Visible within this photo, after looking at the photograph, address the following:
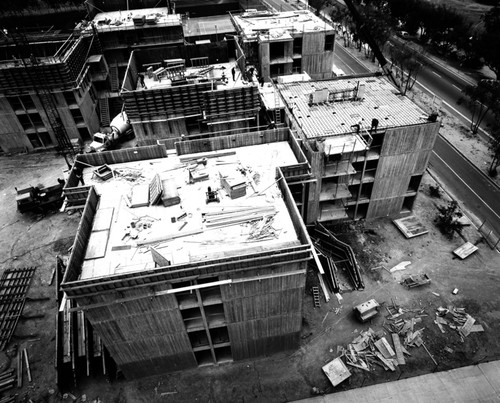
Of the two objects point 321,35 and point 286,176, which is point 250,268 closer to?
point 286,176

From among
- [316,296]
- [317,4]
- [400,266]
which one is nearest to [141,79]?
[316,296]

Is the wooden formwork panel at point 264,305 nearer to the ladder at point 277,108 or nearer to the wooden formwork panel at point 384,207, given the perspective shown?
the wooden formwork panel at point 384,207

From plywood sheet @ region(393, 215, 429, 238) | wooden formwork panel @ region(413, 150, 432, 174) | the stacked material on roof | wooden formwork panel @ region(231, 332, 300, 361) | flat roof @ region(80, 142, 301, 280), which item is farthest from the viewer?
plywood sheet @ region(393, 215, 429, 238)

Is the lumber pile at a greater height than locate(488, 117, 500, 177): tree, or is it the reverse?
the lumber pile

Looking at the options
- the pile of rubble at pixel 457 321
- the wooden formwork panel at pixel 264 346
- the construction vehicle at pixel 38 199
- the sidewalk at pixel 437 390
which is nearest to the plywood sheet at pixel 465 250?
the pile of rubble at pixel 457 321

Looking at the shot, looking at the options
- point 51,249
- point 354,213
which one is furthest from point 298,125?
point 51,249

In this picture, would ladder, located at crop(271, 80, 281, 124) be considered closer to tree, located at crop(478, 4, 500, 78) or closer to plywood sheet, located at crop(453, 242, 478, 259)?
plywood sheet, located at crop(453, 242, 478, 259)

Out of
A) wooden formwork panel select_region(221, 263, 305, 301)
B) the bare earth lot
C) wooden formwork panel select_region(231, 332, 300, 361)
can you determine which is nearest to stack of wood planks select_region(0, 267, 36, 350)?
the bare earth lot
